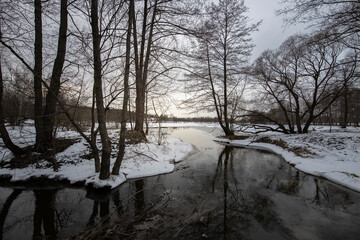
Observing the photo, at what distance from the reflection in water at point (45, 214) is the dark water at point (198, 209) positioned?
21mm

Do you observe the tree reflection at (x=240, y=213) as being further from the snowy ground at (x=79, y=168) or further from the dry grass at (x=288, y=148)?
the dry grass at (x=288, y=148)

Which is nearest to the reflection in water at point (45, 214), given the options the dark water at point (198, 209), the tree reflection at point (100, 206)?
the dark water at point (198, 209)

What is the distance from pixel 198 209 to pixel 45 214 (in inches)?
148

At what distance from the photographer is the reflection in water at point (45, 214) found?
3236 millimetres

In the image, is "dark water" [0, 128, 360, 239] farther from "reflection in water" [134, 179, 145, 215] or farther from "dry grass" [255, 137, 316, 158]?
"dry grass" [255, 137, 316, 158]

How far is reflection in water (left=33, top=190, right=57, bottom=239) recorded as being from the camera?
10.6 feet

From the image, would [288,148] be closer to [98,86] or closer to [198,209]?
[198,209]

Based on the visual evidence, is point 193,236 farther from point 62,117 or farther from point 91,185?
point 62,117

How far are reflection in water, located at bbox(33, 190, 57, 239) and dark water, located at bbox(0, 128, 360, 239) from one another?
0.07 feet

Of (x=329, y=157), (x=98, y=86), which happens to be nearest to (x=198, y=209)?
(x=98, y=86)

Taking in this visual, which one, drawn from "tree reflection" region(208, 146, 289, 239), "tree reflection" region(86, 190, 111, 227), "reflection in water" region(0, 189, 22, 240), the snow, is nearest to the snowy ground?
the snow

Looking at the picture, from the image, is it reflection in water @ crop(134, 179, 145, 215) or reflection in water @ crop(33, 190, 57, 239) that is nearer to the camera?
reflection in water @ crop(33, 190, 57, 239)

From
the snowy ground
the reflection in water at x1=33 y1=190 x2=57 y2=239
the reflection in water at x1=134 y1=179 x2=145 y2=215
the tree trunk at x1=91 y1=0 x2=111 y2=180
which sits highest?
the tree trunk at x1=91 y1=0 x2=111 y2=180

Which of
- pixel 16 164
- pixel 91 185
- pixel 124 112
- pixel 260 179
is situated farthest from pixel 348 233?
pixel 16 164
